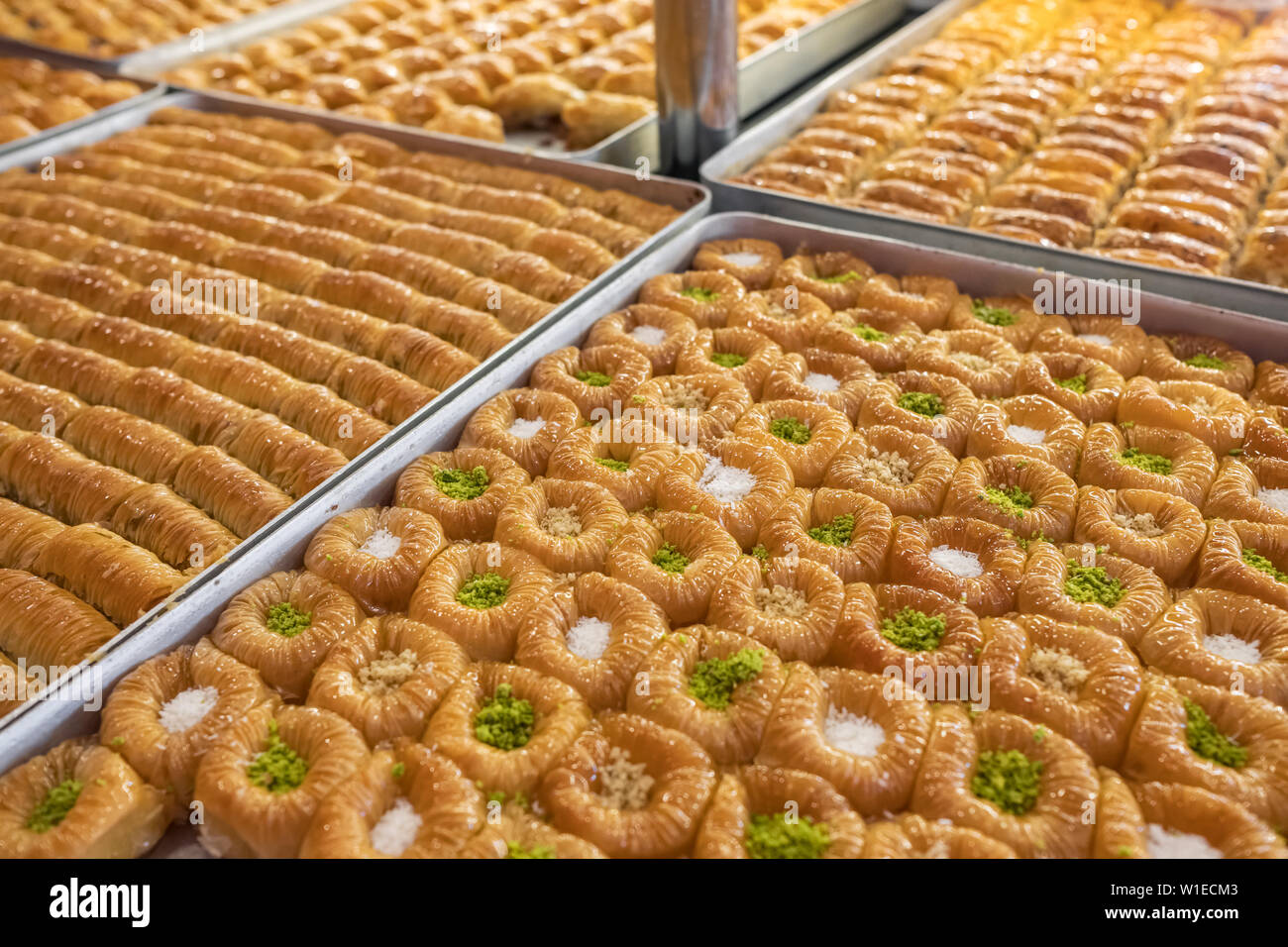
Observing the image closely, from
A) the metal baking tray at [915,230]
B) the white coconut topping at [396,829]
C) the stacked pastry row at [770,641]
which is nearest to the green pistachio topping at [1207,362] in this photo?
the stacked pastry row at [770,641]

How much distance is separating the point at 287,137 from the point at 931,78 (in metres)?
3.35

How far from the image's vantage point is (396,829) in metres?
2.21

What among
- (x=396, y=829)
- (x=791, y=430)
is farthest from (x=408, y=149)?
(x=396, y=829)

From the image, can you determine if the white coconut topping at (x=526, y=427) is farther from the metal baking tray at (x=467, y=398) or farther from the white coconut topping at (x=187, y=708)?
the white coconut topping at (x=187, y=708)

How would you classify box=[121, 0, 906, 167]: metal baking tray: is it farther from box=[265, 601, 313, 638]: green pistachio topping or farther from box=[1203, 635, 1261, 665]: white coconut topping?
box=[1203, 635, 1261, 665]: white coconut topping

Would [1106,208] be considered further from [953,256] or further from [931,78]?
[931,78]

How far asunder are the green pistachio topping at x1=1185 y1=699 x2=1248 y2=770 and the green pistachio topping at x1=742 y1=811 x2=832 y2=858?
2.71 feet

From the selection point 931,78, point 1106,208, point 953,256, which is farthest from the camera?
point 931,78

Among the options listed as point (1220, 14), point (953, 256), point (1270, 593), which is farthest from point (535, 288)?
point (1220, 14)

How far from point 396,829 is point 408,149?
3885 mm

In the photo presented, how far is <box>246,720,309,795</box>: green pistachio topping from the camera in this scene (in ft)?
7.47

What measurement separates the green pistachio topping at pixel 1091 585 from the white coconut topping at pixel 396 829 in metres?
1.62

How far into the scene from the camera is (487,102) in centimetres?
605

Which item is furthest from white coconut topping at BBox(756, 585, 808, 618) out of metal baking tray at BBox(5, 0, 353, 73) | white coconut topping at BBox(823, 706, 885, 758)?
metal baking tray at BBox(5, 0, 353, 73)
